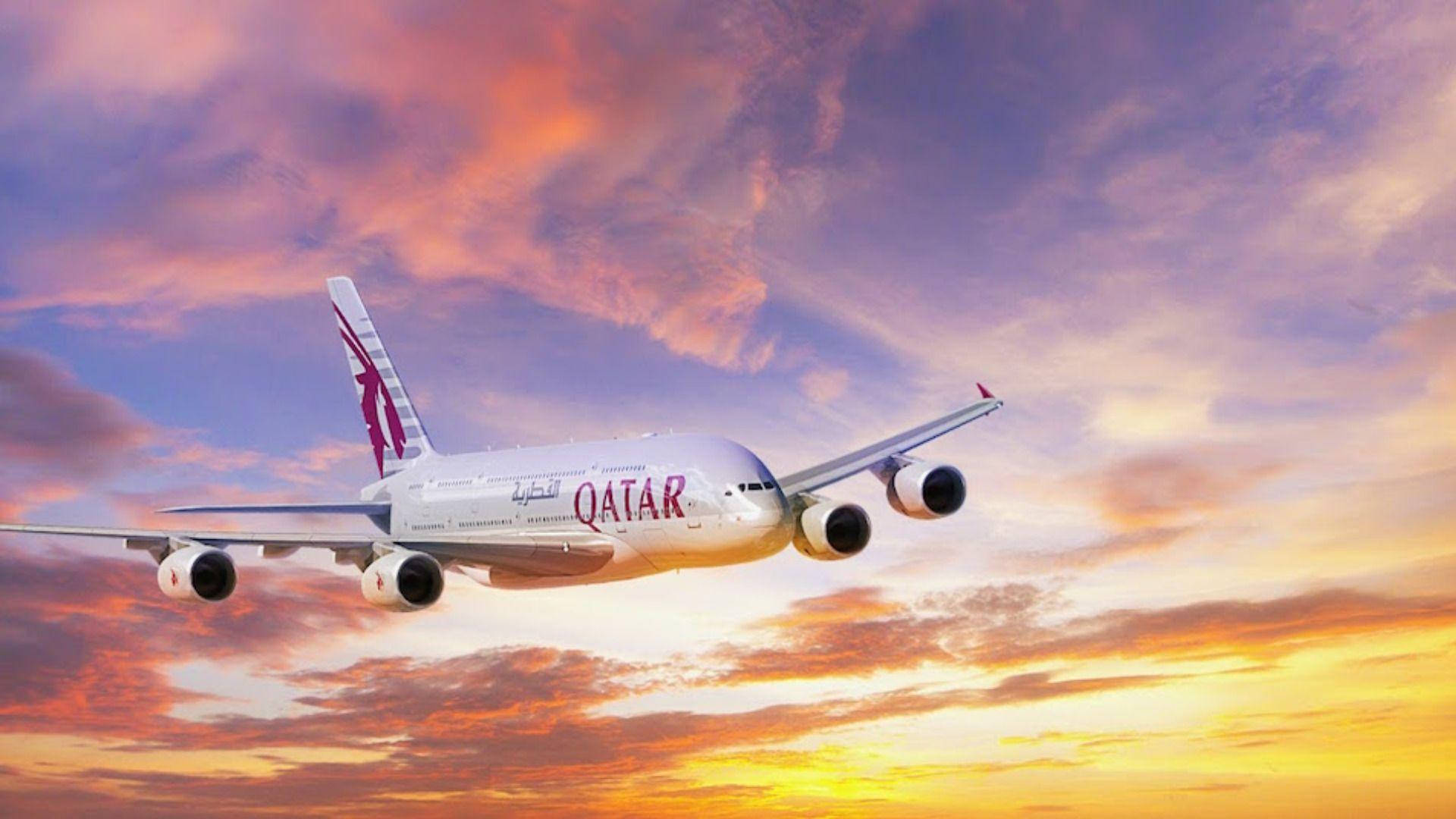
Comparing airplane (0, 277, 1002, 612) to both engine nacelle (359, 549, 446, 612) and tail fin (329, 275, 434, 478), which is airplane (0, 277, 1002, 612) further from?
tail fin (329, 275, 434, 478)

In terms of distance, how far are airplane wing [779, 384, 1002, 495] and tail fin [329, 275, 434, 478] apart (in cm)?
2568

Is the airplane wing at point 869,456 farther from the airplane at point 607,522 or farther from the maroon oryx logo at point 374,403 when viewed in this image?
the maroon oryx logo at point 374,403

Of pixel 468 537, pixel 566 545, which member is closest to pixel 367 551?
pixel 468 537

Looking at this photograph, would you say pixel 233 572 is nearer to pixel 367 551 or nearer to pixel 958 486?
pixel 367 551

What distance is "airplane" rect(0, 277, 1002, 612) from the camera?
44.2 m

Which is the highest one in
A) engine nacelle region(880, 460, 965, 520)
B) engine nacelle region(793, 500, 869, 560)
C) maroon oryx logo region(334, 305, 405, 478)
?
maroon oryx logo region(334, 305, 405, 478)

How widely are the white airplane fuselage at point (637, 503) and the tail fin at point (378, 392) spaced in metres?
12.6

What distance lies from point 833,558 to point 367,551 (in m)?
14.8

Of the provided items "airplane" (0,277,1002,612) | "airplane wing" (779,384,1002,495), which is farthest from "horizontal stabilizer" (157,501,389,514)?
"airplane wing" (779,384,1002,495)

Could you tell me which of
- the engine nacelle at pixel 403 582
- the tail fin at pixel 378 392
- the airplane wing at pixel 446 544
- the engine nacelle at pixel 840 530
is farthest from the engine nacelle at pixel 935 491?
the tail fin at pixel 378 392

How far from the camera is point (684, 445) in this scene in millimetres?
47125

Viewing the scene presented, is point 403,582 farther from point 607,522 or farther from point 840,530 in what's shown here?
point 840,530

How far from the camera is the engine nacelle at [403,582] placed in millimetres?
43094

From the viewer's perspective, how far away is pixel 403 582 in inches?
1708
